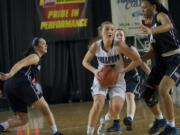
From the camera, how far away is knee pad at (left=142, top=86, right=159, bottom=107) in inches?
230

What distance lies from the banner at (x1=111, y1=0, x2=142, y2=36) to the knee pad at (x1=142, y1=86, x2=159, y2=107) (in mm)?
6580

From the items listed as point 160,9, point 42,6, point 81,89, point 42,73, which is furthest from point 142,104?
point 160,9

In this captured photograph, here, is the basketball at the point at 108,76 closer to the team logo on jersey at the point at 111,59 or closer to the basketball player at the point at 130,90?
the team logo on jersey at the point at 111,59

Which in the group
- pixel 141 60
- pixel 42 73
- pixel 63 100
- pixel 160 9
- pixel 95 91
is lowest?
pixel 63 100

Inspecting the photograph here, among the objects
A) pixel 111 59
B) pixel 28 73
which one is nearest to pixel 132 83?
pixel 111 59

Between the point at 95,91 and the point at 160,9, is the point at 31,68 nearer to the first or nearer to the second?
the point at 95,91

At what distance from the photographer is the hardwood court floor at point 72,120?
729cm

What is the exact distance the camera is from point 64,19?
41.4 feet

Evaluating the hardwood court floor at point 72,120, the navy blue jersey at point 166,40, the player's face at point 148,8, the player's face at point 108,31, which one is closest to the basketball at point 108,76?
the player's face at point 108,31

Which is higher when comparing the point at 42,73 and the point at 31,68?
the point at 31,68

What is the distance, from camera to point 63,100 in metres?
12.8

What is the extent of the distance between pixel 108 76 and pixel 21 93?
133 centimetres

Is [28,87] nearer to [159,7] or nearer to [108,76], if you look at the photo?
[108,76]

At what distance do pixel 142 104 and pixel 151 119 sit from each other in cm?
312
